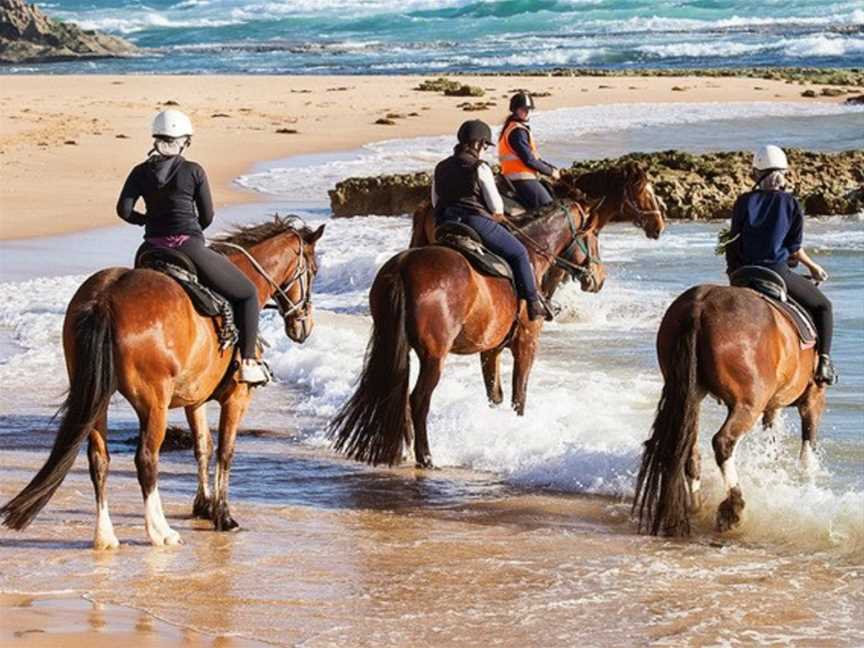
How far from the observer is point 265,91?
51.1 m

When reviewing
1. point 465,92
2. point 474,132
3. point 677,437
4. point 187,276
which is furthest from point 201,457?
point 465,92

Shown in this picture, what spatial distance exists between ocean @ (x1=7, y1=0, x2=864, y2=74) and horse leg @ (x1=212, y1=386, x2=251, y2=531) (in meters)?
57.6

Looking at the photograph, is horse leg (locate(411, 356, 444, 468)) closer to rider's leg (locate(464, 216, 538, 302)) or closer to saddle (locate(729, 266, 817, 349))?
rider's leg (locate(464, 216, 538, 302))

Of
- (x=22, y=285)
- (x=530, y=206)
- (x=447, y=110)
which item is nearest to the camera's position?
Result: (x=530, y=206)

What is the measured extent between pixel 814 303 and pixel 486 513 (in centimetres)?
228

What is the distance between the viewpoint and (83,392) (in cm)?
830

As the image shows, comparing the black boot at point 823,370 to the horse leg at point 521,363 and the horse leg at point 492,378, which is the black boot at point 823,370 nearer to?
the horse leg at point 521,363

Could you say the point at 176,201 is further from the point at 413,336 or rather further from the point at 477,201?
the point at 477,201

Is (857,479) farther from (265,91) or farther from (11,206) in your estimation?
(265,91)

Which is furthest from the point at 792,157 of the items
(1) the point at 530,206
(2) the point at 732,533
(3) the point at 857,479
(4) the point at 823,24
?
(4) the point at 823,24

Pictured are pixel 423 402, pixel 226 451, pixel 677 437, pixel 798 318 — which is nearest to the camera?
pixel 677 437

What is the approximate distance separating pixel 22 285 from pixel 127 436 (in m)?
7.08

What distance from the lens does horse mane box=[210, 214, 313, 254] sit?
9.93 metres

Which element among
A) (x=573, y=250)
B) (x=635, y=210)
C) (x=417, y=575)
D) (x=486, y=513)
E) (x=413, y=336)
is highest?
(x=635, y=210)
